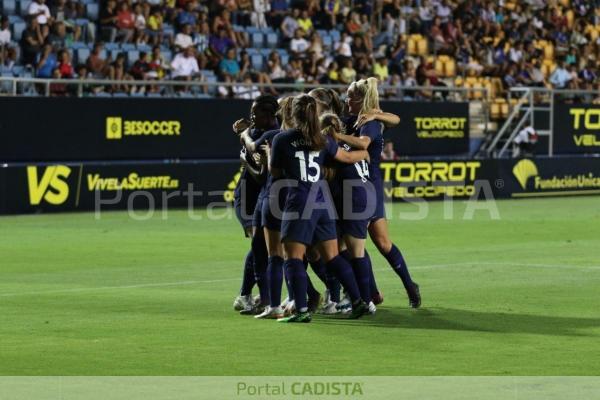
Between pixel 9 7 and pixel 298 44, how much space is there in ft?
25.1

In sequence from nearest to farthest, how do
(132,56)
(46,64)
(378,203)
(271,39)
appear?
(378,203)
(46,64)
(132,56)
(271,39)

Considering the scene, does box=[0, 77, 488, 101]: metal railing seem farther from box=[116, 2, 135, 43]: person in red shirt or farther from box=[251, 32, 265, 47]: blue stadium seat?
box=[251, 32, 265, 47]: blue stadium seat

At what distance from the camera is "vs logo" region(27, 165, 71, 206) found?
26.2 m

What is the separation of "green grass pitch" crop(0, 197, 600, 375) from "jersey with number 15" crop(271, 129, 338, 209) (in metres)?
1.20

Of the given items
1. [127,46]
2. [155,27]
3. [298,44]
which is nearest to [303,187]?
[127,46]

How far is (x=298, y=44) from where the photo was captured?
3338 centimetres

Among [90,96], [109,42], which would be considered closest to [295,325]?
[90,96]

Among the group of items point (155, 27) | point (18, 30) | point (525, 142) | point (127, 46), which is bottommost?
point (525, 142)

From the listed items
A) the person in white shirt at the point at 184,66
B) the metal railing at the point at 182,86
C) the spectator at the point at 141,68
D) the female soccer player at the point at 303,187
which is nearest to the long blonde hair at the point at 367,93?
the female soccer player at the point at 303,187

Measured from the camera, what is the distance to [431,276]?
1614cm

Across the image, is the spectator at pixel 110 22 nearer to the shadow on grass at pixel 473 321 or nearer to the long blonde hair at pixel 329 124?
the shadow on grass at pixel 473 321

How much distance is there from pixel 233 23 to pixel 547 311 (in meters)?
21.8

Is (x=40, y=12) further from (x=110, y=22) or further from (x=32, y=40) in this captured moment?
(x=110, y=22)

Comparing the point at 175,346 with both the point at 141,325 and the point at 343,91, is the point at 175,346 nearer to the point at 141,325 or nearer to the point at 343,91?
the point at 141,325
